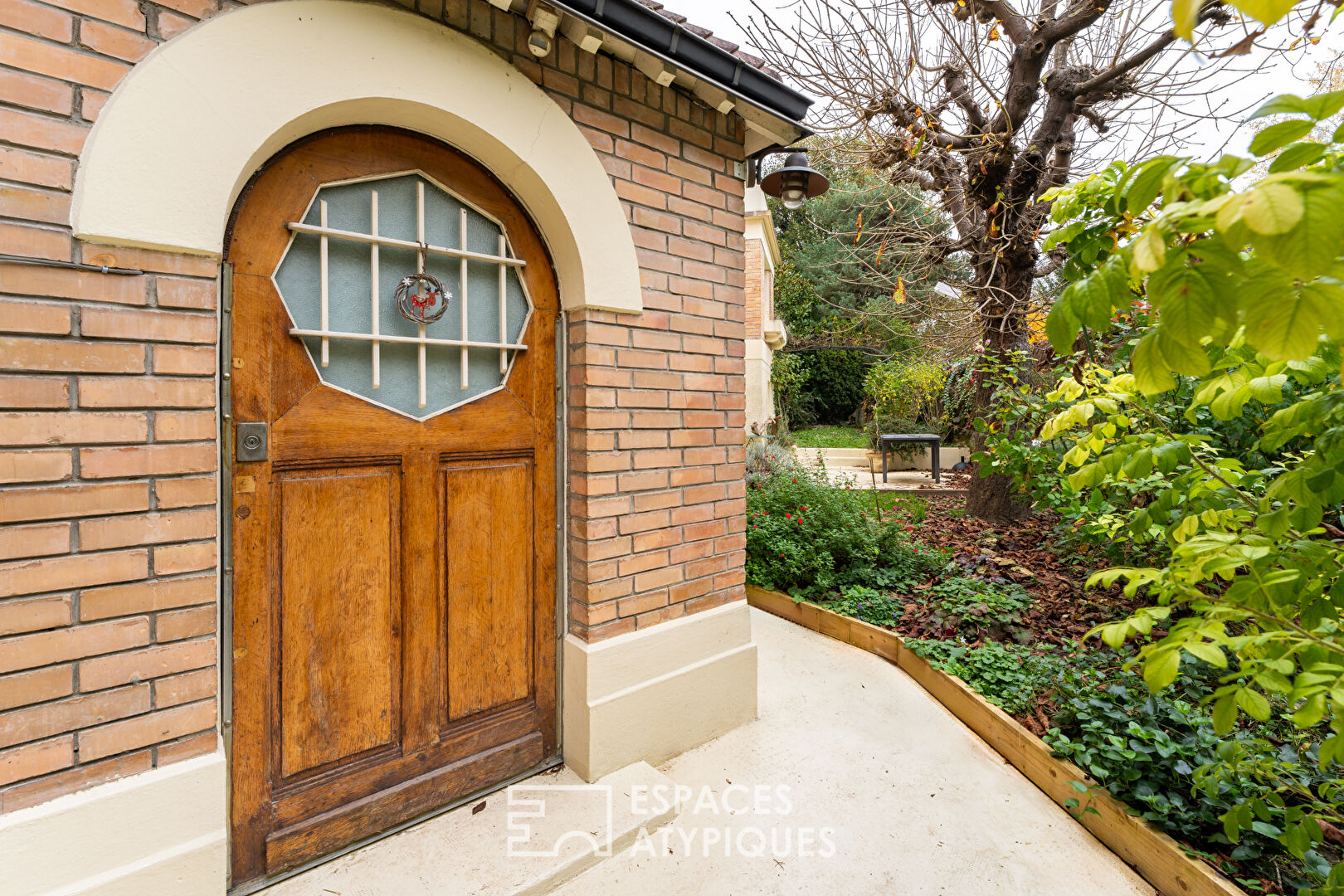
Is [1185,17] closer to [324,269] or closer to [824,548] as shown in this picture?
[324,269]

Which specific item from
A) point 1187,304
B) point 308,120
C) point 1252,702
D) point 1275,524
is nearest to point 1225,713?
point 1252,702

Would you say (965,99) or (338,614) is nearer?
(338,614)

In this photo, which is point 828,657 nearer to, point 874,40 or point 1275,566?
point 1275,566

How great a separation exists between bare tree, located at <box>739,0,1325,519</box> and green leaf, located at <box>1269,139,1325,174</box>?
459 centimetres

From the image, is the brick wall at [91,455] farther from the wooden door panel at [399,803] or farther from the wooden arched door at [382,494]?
the wooden door panel at [399,803]

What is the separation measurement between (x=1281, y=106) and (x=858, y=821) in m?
2.62

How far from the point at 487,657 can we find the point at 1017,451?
4068 mm

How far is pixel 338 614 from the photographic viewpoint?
2.12 m

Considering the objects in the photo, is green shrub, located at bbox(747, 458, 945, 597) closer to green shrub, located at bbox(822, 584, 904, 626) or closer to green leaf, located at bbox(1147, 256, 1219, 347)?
green shrub, located at bbox(822, 584, 904, 626)

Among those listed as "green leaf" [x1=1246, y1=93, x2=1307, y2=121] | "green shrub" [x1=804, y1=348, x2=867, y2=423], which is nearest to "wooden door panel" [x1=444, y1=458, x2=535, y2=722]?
"green leaf" [x1=1246, y1=93, x2=1307, y2=121]

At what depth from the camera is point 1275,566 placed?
5.18 ft

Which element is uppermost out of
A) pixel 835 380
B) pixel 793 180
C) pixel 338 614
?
pixel 835 380

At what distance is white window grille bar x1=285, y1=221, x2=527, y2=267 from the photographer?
2021 millimetres

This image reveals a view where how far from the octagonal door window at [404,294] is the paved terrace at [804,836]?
64.1 inches
